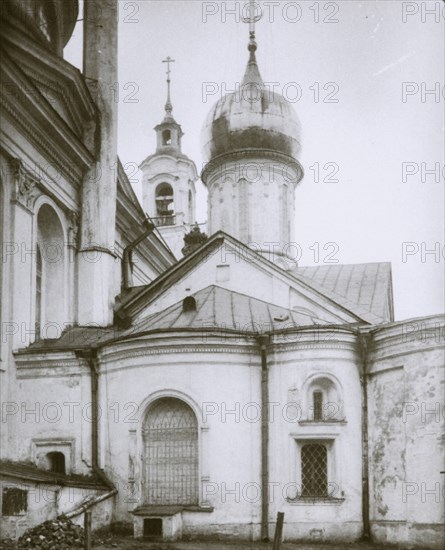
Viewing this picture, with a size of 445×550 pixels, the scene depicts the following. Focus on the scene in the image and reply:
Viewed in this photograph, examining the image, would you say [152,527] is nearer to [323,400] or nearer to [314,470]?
[314,470]

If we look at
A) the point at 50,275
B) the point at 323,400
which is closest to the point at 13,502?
the point at 323,400

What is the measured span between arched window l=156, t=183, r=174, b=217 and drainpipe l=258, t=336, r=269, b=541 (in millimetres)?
22606

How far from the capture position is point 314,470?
57.4 feet

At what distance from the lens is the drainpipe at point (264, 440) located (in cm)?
1706

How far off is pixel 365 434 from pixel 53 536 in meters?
5.88

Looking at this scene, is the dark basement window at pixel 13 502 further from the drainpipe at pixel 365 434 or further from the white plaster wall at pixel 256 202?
the white plaster wall at pixel 256 202

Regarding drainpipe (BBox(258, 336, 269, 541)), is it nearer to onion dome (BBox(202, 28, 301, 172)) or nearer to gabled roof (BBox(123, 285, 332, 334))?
gabled roof (BBox(123, 285, 332, 334))

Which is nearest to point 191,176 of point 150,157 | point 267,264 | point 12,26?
point 150,157

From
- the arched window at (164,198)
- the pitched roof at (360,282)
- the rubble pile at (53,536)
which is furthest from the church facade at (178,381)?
the arched window at (164,198)

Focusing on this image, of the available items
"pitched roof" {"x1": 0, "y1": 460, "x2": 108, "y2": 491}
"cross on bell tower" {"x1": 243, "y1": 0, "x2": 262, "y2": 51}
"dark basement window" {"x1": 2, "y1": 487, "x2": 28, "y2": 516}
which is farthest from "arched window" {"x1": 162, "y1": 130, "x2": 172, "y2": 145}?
"dark basement window" {"x1": 2, "y1": 487, "x2": 28, "y2": 516}

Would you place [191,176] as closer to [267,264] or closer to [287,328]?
[267,264]

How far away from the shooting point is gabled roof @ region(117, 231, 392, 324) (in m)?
20.9

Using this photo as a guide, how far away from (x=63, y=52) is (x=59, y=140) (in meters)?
5.15

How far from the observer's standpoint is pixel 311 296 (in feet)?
67.4
